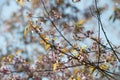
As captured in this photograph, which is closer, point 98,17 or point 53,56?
point 98,17

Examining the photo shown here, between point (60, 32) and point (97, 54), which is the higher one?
point (60, 32)

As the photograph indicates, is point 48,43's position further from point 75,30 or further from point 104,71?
point 104,71

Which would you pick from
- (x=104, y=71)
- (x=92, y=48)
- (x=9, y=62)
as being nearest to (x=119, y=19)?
(x=92, y=48)

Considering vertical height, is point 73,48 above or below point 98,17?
below

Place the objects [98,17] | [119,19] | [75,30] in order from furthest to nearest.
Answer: [119,19] → [75,30] → [98,17]

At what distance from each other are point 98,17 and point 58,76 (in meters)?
1.56

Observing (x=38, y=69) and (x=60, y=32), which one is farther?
(x=38, y=69)

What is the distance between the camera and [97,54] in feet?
17.8

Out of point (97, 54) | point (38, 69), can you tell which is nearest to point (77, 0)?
point (97, 54)

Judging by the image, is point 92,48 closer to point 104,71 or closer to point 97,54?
point 97,54

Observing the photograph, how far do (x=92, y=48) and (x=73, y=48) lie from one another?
40 centimetres

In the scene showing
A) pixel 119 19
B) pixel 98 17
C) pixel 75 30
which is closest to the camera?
pixel 98 17

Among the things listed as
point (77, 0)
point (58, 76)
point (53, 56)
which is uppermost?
point (77, 0)

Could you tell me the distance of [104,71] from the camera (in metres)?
5.11
